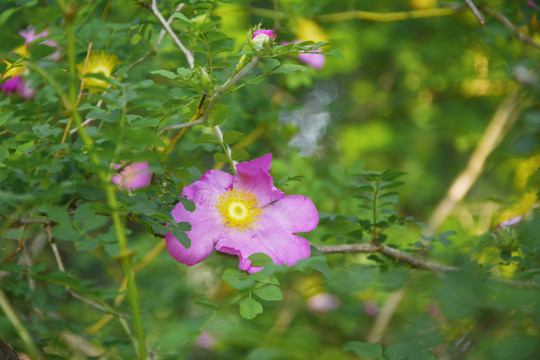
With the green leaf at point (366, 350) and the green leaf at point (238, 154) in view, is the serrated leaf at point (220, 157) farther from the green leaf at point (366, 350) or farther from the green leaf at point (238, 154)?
the green leaf at point (366, 350)

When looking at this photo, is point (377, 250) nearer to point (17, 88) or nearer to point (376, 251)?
point (376, 251)

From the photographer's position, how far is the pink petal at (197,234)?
56 cm

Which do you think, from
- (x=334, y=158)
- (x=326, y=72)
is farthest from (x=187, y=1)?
(x=334, y=158)

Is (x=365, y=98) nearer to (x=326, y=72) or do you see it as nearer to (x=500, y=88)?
(x=500, y=88)

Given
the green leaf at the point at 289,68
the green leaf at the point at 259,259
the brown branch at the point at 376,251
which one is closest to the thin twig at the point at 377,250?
the brown branch at the point at 376,251

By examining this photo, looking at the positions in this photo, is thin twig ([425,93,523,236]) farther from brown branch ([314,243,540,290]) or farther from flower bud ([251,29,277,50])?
flower bud ([251,29,277,50])

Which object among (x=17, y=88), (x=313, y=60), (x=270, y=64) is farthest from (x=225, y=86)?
(x=313, y=60)

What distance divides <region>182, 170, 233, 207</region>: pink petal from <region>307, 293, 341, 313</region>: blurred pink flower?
36.7 inches

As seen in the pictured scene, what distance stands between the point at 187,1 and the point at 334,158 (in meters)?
1.05

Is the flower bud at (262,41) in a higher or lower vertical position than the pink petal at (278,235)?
higher

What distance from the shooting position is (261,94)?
1.15 meters

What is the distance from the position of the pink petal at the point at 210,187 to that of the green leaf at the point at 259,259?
0.40 feet

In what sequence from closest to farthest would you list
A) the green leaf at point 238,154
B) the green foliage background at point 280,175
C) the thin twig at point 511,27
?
1. the green foliage background at point 280,175
2. the green leaf at point 238,154
3. the thin twig at point 511,27

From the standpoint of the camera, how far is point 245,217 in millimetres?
627
